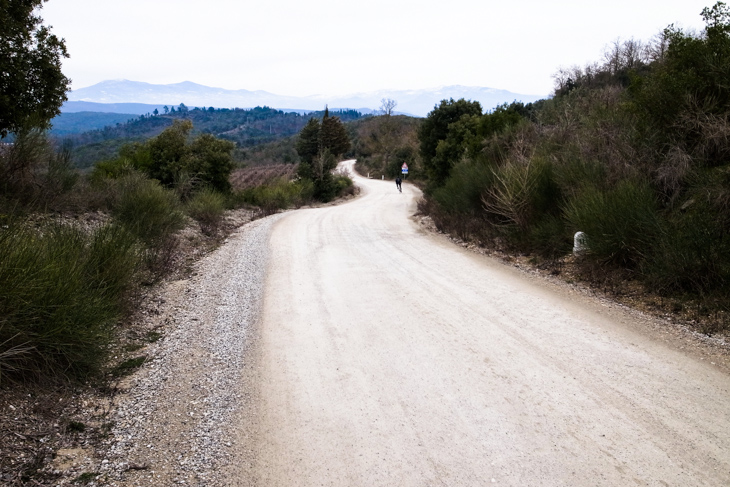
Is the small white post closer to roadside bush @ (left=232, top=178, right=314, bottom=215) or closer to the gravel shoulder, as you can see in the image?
the gravel shoulder

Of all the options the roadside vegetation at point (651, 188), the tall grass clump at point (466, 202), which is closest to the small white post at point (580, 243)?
the roadside vegetation at point (651, 188)

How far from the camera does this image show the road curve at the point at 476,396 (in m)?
3.49

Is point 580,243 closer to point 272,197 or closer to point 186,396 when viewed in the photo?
point 186,396

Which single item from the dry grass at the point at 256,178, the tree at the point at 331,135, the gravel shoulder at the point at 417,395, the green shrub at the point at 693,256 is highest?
the tree at the point at 331,135

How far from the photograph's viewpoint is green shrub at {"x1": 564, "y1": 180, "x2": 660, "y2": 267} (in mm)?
7664

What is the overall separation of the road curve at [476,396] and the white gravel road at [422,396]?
2 centimetres

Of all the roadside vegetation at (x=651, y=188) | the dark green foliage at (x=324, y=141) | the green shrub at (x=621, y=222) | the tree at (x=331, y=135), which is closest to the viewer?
the roadside vegetation at (x=651, y=188)

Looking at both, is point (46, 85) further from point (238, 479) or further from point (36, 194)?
point (238, 479)

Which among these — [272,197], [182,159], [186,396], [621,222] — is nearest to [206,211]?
[182,159]

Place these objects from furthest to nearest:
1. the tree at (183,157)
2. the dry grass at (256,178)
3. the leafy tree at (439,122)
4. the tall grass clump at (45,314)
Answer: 1. the dry grass at (256,178)
2. the leafy tree at (439,122)
3. the tree at (183,157)
4. the tall grass clump at (45,314)

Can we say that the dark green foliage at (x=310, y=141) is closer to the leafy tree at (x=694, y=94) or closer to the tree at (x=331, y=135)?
the tree at (x=331, y=135)

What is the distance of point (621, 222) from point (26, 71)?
13.9 m

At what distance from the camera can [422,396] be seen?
15.0 feet

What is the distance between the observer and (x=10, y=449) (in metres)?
3.35
